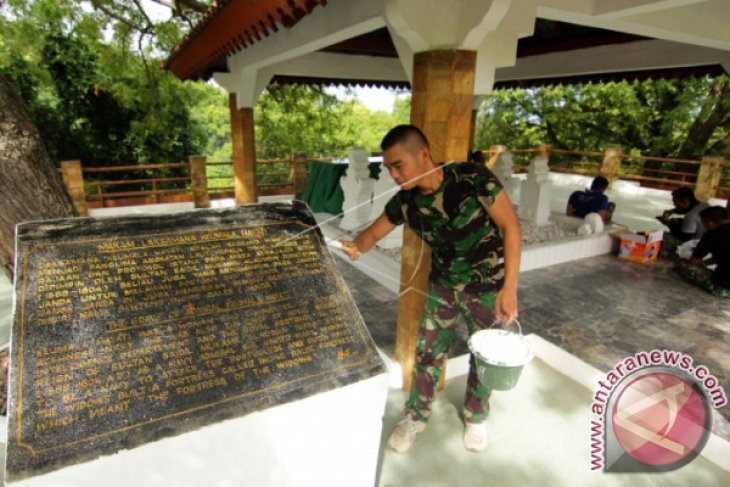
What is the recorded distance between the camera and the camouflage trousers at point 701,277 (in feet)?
14.8

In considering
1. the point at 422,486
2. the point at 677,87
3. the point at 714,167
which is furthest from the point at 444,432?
the point at 677,87

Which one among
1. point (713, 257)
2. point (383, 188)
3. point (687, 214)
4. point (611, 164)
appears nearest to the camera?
point (713, 257)

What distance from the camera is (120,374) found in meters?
1.39

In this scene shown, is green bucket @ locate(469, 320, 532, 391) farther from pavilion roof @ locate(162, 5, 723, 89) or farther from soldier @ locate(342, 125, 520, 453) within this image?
pavilion roof @ locate(162, 5, 723, 89)

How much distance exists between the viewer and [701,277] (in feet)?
15.3

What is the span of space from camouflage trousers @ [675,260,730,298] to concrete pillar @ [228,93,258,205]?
704 centimetres

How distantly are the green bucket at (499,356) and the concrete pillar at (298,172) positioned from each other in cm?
787

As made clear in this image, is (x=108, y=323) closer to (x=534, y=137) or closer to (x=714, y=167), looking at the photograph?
(x=714, y=167)

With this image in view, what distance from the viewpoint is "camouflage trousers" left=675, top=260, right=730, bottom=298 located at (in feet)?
14.8

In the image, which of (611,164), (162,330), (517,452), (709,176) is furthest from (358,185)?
(611,164)

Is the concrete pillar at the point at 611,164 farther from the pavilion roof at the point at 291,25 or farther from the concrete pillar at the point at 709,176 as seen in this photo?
the pavilion roof at the point at 291,25

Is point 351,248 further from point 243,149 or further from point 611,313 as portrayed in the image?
point 243,149

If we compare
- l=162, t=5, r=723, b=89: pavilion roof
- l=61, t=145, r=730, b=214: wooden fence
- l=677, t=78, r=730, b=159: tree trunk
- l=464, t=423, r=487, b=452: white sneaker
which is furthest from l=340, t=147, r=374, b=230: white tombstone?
l=677, t=78, r=730, b=159: tree trunk

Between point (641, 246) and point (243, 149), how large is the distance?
688 centimetres
